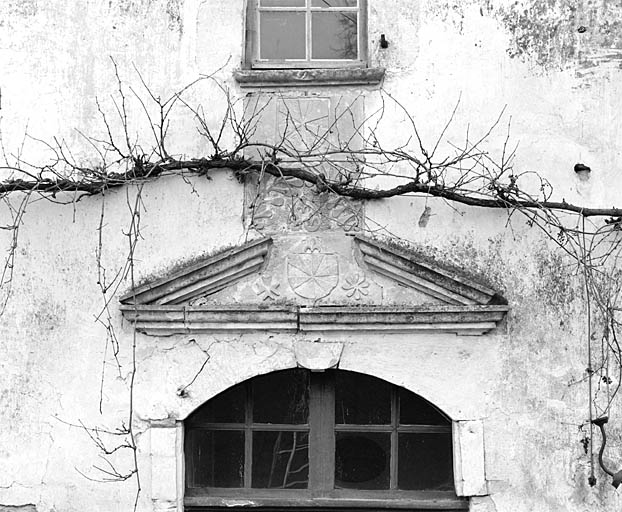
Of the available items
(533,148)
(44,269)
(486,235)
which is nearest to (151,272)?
A: (44,269)

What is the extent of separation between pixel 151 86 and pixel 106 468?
2152mm

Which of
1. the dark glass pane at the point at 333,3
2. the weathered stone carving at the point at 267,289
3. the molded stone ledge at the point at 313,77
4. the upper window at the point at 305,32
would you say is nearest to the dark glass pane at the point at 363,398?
the weathered stone carving at the point at 267,289

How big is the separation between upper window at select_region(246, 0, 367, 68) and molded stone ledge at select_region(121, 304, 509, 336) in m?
1.45

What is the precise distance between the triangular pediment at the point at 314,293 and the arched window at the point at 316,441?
1.39 feet

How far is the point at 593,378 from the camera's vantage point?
218 inches

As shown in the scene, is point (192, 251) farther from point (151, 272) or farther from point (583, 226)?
point (583, 226)

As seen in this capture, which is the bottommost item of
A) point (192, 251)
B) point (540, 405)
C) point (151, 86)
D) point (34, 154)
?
point (540, 405)

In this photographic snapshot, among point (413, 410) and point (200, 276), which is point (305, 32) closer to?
point (200, 276)

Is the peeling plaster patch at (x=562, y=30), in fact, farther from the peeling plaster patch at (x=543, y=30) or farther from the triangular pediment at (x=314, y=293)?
the triangular pediment at (x=314, y=293)

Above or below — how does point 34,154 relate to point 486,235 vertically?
above

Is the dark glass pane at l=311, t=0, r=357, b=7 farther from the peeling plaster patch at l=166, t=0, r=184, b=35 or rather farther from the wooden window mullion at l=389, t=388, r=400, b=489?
the wooden window mullion at l=389, t=388, r=400, b=489

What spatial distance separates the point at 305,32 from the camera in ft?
19.5

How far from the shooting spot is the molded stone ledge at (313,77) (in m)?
5.66

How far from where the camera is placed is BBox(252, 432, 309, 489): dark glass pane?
5770mm
